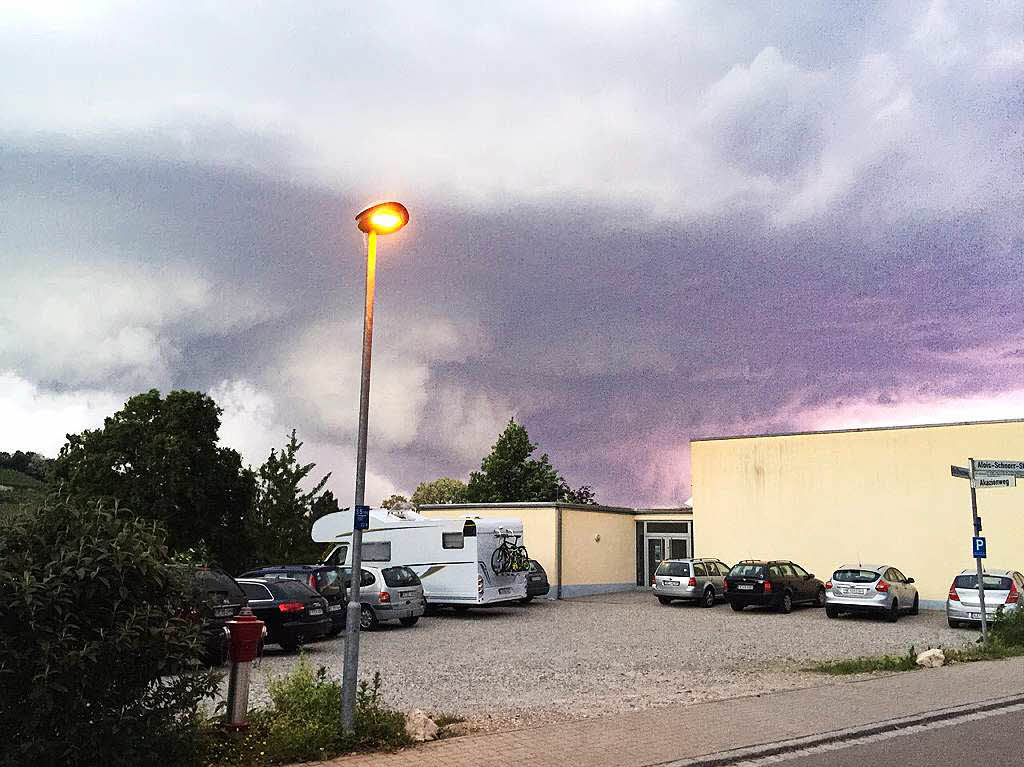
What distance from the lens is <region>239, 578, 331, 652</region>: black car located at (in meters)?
16.7

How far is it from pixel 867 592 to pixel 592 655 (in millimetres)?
11397

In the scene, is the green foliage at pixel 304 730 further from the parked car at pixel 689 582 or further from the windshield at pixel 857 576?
the parked car at pixel 689 582

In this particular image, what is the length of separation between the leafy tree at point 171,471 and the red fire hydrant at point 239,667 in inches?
1556

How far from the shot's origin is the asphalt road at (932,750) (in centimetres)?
827

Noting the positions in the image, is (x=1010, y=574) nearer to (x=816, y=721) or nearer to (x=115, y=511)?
(x=816, y=721)

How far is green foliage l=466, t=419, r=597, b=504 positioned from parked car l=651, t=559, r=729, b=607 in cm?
2896

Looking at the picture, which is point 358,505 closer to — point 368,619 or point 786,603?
point 368,619

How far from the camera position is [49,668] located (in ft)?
19.9

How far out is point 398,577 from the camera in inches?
875

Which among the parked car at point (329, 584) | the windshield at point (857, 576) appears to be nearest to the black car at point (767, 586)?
the windshield at point (857, 576)

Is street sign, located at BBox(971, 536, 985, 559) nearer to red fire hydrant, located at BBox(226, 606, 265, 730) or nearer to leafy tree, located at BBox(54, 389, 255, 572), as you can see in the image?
red fire hydrant, located at BBox(226, 606, 265, 730)

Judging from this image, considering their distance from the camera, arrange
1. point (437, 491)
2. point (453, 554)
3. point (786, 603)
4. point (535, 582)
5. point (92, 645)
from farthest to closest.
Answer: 1. point (437, 491)
2. point (535, 582)
3. point (786, 603)
4. point (453, 554)
5. point (92, 645)

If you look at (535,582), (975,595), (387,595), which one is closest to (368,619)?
(387,595)

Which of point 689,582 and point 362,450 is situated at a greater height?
point 362,450
